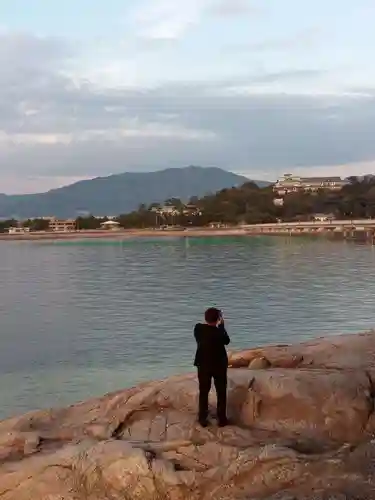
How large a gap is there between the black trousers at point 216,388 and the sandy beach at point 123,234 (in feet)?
366

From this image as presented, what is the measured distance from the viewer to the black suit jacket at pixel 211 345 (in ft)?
21.8

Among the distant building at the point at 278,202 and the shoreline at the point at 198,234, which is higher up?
the distant building at the point at 278,202

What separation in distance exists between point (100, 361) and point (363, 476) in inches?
439

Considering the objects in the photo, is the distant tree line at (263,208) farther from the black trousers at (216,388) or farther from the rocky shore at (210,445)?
the black trousers at (216,388)

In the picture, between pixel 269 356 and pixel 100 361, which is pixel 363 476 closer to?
pixel 269 356

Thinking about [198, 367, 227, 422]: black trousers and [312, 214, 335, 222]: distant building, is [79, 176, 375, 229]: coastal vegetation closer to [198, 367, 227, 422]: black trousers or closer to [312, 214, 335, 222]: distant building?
[312, 214, 335, 222]: distant building

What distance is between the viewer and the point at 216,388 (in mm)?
6781

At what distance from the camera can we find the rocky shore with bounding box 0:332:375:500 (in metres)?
6.07

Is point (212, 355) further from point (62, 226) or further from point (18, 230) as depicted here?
point (18, 230)

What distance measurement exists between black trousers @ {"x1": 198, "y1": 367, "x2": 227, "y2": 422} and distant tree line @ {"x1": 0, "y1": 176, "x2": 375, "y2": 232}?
116065mm

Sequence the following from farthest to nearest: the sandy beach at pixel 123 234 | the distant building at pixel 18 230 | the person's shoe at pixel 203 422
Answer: the distant building at pixel 18 230 < the sandy beach at pixel 123 234 < the person's shoe at pixel 203 422

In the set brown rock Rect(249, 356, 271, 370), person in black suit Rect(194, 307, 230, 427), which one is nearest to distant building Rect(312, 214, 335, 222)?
brown rock Rect(249, 356, 271, 370)

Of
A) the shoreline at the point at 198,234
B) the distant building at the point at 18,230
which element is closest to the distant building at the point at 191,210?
the shoreline at the point at 198,234

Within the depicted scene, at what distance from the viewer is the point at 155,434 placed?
704 cm
